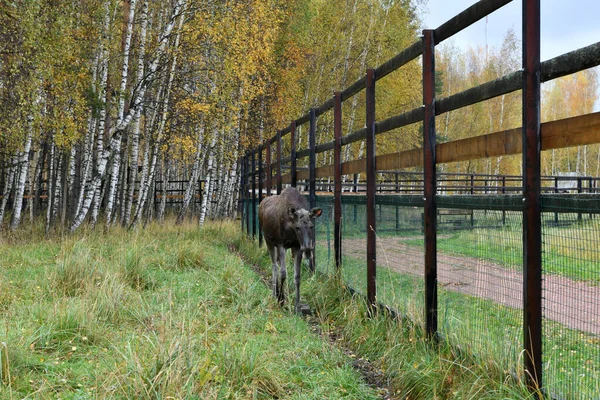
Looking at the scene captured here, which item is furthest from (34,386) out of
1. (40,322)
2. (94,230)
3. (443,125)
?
(443,125)

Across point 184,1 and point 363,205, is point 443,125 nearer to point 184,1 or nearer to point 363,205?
point 184,1

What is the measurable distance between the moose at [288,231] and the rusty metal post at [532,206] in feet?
11.3

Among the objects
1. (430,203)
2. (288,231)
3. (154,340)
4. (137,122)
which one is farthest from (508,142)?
(137,122)

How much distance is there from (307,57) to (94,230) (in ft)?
52.8

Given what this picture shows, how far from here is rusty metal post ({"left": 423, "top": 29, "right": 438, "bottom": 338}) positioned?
4.29m

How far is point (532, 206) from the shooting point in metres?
3.04

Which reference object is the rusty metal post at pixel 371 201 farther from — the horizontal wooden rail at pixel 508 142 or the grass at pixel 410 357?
the horizontal wooden rail at pixel 508 142

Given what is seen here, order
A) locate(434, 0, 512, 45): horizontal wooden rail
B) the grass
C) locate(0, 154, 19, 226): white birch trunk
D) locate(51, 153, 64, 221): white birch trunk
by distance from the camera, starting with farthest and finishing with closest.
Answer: locate(51, 153, 64, 221): white birch trunk → locate(0, 154, 19, 226): white birch trunk → locate(434, 0, 512, 45): horizontal wooden rail → the grass

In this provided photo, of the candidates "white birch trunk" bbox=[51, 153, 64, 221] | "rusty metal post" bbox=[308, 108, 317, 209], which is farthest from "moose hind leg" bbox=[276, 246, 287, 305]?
"white birch trunk" bbox=[51, 153, 64, 221]

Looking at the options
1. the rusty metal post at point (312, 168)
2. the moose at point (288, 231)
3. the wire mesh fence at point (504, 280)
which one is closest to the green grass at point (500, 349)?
the wire mesh fence at point (504, 280)

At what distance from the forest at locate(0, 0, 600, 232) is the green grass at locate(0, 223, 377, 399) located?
5.41 metres

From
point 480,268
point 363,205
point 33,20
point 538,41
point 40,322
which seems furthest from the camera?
point 33,20

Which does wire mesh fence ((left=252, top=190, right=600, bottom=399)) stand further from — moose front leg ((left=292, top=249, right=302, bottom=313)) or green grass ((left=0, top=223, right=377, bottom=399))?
green grass ((left=0, top=223, right=377, bottom=399))

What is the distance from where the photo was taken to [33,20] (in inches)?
421
